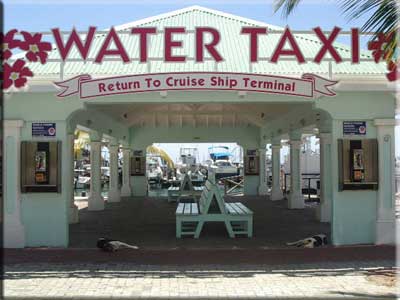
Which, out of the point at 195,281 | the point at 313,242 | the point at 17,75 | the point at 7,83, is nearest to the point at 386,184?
the point at 313,242

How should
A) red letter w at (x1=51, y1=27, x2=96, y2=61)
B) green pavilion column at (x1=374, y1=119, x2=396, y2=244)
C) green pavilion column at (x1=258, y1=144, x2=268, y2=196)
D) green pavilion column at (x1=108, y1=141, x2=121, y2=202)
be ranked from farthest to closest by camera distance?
1. green pavilion column at (x1=258, y1=144, x2=268, y2=196)
2. green pavilion column at (x1=108, y1=141, x2=121, y2=202)
3. green pavilion column at (x1=374, y1=119, x2=396, y2=244)
4. red letter w at (x1=51, y1=27, x2=96, y2=61)

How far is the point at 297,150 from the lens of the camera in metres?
19.1

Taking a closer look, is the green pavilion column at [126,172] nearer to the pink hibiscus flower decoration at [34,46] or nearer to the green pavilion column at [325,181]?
the green pavilion column at [325,181]

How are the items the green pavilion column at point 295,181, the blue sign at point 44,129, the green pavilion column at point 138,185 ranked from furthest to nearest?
the green pavilion column at point 138,185 < the green pavilion column at point 295,181 < the blue sign at point 44,129

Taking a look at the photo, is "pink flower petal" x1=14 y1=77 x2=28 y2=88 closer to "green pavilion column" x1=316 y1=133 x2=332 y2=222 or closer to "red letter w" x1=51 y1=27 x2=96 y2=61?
"red letter w" x1=51 y1=27 x2=96 y2=61

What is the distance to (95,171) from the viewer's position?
62.1 feet

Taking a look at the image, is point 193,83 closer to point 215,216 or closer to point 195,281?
point 215,216

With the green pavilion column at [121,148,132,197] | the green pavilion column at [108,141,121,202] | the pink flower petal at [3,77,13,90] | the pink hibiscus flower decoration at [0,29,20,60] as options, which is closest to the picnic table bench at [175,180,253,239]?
the pink flower petal at [3,77,13,90]

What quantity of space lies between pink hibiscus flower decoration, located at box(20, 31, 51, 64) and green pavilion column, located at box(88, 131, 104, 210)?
8355 mm

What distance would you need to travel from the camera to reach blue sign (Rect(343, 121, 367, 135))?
1079 centimetres

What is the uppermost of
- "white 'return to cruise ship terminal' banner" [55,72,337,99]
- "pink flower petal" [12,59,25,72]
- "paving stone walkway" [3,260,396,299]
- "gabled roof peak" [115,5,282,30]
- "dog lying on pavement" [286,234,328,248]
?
"gabled roof peak" [115,5,282,30]

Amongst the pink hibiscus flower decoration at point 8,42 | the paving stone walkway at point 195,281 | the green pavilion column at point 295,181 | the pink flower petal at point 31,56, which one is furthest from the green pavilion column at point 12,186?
the green pavilion column at point 295,181

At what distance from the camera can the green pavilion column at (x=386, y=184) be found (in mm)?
10734

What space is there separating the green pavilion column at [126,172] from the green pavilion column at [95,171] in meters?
6.58
